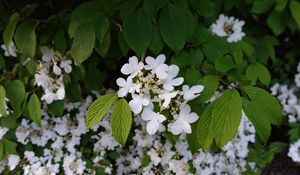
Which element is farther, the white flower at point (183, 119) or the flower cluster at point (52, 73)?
the flower cluster at point (52, 73)

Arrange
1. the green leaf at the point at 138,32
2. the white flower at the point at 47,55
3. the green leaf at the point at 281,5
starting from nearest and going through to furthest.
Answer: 1. the green leaf at the point at 138,32
2. the white flower at the point at 47,55
3. the green leaf at the point at 281,5

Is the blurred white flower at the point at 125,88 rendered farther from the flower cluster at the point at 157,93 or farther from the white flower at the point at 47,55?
the white flower at the point at 47,55

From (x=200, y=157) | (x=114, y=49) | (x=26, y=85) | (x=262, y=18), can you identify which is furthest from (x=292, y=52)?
(x=26, y=85)

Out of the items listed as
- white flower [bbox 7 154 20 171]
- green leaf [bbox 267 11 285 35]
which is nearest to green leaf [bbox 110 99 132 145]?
white flower [bbox 7 154 20 171]

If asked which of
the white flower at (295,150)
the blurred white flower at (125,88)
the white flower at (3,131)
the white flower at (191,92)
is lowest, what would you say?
the white flower at (295,150)

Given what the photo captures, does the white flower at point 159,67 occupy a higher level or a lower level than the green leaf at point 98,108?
higher

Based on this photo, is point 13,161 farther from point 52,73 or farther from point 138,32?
point 138,32

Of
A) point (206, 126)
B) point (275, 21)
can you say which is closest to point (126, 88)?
point (206, 126)

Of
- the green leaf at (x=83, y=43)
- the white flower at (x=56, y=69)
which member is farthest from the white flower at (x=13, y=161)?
the green leaf at (x=83, y=43)
